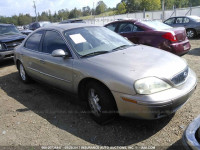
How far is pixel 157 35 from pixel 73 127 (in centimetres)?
397

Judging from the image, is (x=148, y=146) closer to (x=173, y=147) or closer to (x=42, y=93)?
(x=173, y=147)

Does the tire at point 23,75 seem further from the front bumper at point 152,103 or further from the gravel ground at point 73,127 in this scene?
the front bumper at point 152,103

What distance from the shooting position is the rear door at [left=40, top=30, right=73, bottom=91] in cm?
352

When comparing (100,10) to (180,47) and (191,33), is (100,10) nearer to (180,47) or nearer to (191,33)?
(191,33)

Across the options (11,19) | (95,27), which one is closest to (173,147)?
(95,27)

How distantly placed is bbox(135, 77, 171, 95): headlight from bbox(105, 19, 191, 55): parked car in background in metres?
3.31

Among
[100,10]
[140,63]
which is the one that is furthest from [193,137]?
[100,10]

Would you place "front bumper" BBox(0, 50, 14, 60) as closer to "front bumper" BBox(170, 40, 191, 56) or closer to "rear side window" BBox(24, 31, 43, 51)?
"rear side window" BBox(24, 31, 43, 51)

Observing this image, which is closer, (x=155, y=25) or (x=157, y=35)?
(x=157, y=35)

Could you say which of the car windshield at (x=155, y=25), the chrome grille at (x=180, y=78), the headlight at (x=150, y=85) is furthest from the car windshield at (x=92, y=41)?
the car windshield at (x=155, y=25)

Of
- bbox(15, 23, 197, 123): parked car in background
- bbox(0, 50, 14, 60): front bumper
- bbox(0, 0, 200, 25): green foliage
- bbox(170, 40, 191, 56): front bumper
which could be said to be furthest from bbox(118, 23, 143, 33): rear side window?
bbox(0, 0, 200, 25): green foliage

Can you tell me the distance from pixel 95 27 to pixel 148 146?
2608 millimetres

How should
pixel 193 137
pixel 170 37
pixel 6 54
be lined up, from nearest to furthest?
pixel 193 137, pixel 170 37, pixel 6 54

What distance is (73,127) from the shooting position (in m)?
3.23
